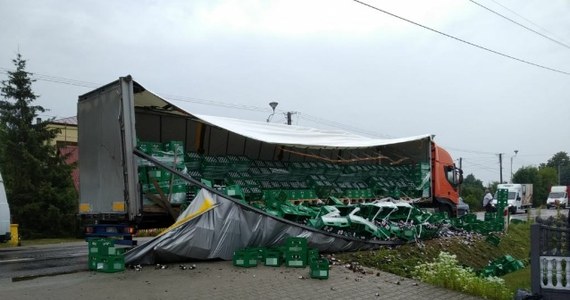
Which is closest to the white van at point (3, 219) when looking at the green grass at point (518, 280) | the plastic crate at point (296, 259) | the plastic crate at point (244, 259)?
the plastic crate at point (244, 259)

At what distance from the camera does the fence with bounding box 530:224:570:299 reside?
6617mm

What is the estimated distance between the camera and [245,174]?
13.9m

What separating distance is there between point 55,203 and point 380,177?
1416 cm

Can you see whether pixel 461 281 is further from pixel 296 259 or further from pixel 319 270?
pixel 296 259

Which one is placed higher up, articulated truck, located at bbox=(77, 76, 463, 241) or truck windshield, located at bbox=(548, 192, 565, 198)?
articulated truck, located at bbox=(77, 76, 463, 241)

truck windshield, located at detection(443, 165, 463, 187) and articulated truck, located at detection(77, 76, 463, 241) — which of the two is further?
truck windshield, located at detection(443, 165, 463, 187)

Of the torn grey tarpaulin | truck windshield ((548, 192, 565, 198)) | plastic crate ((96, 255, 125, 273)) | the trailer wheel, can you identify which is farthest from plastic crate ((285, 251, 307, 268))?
truck windshield ((548, 192, 565, 198))

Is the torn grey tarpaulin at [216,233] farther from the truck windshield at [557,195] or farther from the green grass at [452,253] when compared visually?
the truck windshield at [557,195]

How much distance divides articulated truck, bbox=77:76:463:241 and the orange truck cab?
4cm

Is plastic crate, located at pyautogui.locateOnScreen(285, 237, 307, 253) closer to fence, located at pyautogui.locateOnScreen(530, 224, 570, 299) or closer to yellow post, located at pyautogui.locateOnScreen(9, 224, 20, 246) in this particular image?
fence, located at pyautogui.locateOnScreen(530, 224, 570, 299)

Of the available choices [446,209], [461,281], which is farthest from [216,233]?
[446,209]

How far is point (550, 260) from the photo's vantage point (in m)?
6.71

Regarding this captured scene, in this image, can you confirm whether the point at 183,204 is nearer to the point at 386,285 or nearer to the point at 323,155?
the point at 386,285

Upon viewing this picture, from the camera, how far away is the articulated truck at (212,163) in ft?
32.8
